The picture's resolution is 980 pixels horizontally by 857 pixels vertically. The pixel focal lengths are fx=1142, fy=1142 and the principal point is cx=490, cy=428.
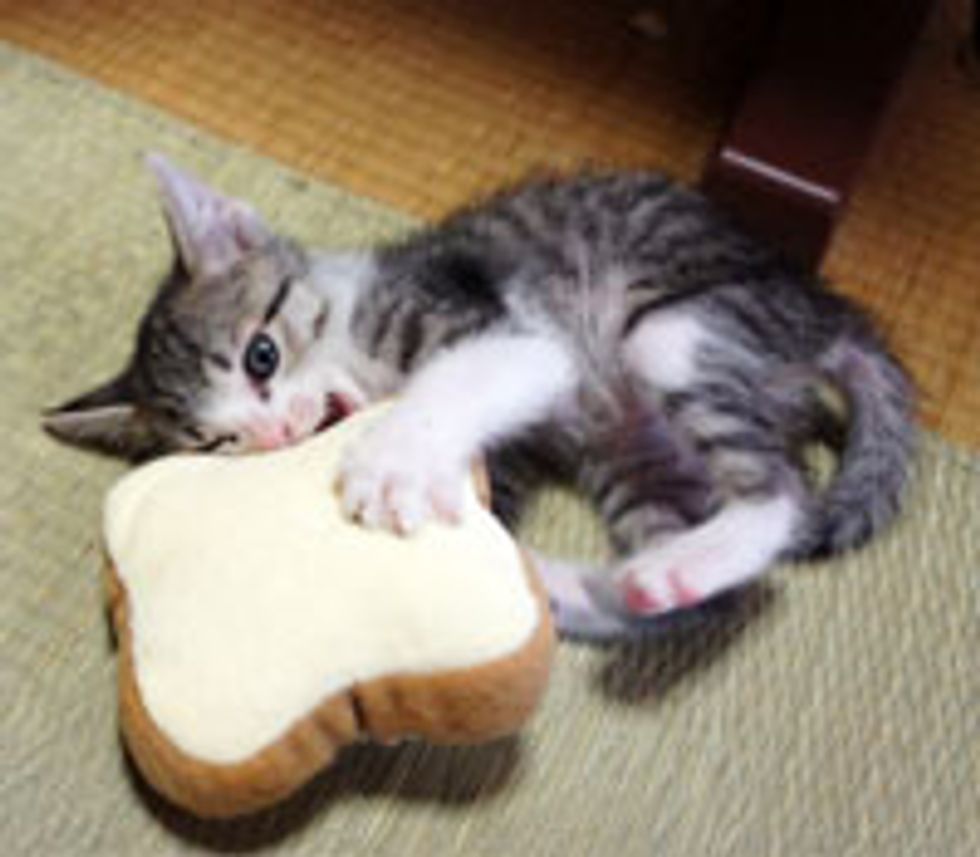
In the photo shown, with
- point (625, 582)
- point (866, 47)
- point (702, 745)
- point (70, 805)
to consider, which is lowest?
point (70, 805)

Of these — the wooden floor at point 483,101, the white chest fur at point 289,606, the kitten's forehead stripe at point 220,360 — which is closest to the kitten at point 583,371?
the kitten's forehead stripe at point 220,360

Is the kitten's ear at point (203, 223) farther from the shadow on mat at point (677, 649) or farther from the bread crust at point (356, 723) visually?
the shadow on mat at point (677, 649)

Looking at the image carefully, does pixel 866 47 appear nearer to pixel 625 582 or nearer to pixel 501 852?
pixel 625 582

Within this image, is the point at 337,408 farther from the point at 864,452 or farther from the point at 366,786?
the point at 864,452

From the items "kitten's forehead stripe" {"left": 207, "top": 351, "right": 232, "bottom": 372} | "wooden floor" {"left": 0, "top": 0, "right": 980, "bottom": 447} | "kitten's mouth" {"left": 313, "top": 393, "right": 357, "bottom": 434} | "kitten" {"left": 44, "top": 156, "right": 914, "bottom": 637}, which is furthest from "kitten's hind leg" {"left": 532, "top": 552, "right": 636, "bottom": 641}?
"wooden floor" {"left": 0, "top": 0, "right": 980, "bottom": 447}

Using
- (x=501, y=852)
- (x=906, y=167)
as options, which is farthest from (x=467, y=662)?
(x=906, y=167)

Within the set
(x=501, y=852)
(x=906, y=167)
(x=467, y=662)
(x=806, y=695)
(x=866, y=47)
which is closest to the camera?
(x=467, y=662)

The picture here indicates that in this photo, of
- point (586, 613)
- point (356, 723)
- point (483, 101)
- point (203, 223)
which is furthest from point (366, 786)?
point (483, 101)
